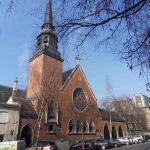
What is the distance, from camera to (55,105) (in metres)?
35.4

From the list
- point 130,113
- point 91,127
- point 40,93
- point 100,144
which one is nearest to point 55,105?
point 40,93

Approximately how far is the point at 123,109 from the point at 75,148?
3777cm

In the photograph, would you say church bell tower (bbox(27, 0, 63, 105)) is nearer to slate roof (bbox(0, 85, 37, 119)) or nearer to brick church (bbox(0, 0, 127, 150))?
brick church (bbox(0, 0, 127, 150))

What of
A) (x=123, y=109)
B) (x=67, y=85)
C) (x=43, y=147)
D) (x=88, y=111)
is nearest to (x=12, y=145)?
(x=43, y=147)

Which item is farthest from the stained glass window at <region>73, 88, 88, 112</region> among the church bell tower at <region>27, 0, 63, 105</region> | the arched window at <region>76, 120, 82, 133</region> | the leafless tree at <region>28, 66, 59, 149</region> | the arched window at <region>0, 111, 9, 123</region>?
the arched window at <region>0, 111, 9, 123</region>

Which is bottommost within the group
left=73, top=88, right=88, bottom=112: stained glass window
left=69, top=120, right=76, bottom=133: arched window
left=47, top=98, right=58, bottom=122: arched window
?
left=69, top=120, right=76, bottom=133: arched window

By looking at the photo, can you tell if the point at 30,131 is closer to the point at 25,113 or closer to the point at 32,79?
the point at 25,113

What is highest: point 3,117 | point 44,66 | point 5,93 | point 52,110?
point 44,66

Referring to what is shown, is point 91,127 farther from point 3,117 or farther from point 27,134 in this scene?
point 3,117

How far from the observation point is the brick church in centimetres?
3056

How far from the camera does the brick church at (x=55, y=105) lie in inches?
1203

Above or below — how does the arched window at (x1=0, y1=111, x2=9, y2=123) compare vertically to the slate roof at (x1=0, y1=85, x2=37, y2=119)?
below

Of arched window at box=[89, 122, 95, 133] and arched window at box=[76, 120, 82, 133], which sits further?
arched window at box=[89, 122, 95, 133]

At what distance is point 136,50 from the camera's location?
216 inches
